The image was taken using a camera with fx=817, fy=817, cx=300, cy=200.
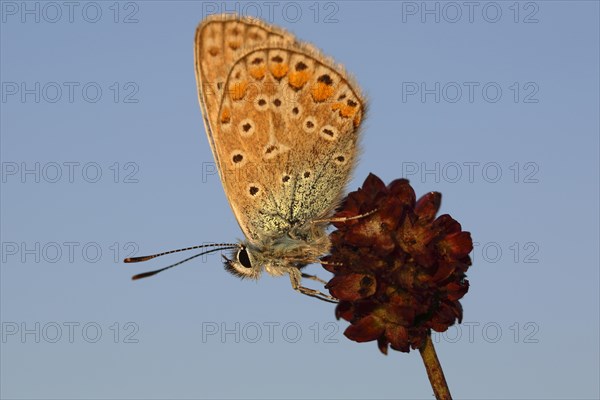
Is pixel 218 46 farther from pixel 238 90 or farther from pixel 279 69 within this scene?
pixel 279 69

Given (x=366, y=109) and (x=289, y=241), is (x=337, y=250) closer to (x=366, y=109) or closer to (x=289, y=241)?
(x=289, y=241)

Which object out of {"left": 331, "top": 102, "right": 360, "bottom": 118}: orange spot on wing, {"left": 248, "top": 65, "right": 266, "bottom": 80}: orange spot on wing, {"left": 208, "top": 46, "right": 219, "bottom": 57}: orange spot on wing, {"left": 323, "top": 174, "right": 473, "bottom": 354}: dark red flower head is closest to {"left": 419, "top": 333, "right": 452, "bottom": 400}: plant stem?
{"left": 323, "top": 174, "right": 473, "bottom": 354}: dark red flower head

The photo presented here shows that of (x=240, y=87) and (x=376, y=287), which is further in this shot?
(x=240, y=87)

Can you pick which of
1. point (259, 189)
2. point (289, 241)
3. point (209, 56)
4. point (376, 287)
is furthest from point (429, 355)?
point (209, 56)

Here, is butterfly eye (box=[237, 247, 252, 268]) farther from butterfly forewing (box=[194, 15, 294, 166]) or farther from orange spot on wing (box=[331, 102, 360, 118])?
orange spot on wing (box=[331, 102, 360, 118])

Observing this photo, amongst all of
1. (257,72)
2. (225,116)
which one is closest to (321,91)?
(257,72)

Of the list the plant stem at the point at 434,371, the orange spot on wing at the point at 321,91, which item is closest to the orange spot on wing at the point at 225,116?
the orange spot on wing at the point at 321,91

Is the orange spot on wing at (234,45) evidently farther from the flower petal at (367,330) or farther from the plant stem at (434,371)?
the plant stem at (434,371)
